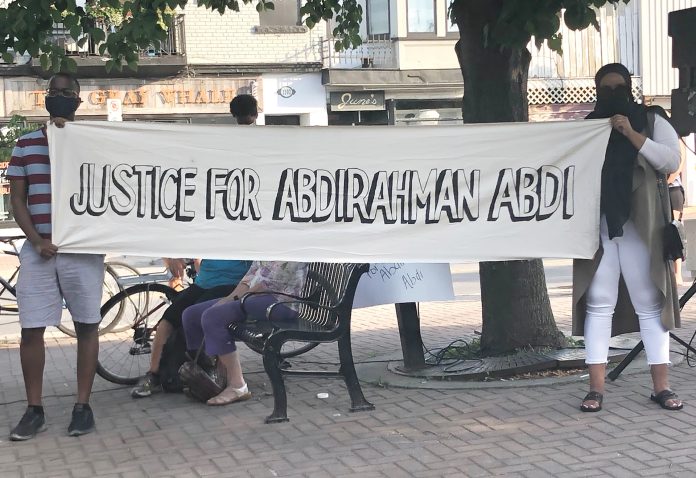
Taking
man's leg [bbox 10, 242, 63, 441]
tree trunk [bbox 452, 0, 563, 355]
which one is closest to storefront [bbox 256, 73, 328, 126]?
tree trunk [bbox 452, 0, 563, 355]

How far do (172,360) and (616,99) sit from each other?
3.35m

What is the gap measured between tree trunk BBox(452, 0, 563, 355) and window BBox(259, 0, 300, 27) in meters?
19.5

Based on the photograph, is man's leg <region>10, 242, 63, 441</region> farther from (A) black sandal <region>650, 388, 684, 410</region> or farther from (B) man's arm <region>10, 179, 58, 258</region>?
(A) black sandal <region>650, 388, 684, 410</region>

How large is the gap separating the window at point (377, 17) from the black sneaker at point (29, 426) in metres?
21.8

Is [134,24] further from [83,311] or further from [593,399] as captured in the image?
[593,399]

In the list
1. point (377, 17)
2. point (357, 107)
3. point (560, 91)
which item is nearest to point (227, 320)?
point (357, 107)

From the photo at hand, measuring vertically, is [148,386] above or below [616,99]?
below

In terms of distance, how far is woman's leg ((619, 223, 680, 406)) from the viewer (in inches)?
222

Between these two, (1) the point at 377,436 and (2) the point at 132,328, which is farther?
(2) the point at 132,328

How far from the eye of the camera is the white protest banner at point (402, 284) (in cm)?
690

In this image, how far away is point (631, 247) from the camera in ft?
18.6

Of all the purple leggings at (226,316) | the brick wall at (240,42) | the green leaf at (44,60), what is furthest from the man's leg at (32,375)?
the brick wall at (240,42)

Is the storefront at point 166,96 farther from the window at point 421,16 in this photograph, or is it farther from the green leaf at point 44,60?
the green leaf at point 44,60

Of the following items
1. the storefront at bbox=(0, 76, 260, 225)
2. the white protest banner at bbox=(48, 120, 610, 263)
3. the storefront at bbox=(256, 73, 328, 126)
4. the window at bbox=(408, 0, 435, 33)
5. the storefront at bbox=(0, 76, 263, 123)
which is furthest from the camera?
the window at bbox=(408, 0, 435, 33)
